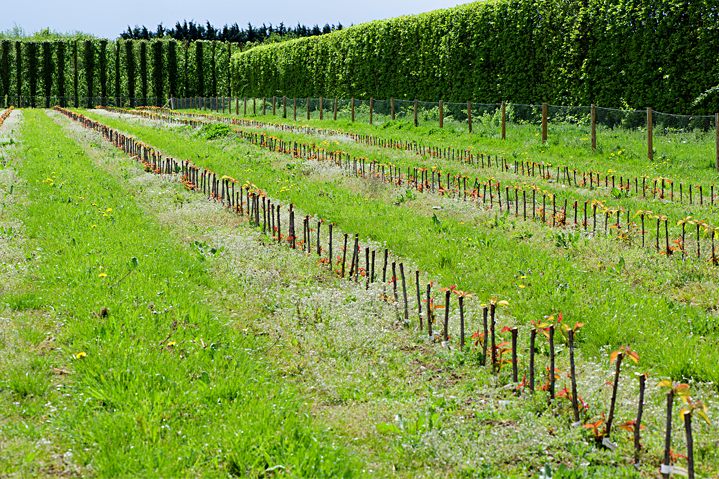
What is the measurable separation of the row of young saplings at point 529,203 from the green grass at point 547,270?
0.47 m

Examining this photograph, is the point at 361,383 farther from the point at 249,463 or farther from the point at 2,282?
the point at 2,282

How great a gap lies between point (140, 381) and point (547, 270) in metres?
5.02

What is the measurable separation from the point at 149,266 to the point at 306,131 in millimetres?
18268

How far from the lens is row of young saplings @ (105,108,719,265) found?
26.6 feet

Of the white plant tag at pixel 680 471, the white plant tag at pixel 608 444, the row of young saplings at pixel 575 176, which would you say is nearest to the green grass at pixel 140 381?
the white plant tag at pixel 608 444

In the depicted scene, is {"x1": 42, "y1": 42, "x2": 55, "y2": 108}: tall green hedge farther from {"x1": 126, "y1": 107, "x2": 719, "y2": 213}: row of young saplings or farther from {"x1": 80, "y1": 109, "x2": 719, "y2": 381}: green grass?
{"x1": 80, "y1": 109, "x2": 719, "y2": 381}: green grass

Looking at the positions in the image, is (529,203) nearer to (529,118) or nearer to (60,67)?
(529,118)

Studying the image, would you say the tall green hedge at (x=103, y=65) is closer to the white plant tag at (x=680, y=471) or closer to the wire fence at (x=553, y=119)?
the wire fence at (x=553, y=119)

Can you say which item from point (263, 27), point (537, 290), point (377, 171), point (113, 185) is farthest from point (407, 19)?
point (263, 27)

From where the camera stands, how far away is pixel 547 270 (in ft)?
23.8

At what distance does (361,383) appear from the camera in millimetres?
4738

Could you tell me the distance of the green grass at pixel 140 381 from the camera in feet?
11.6

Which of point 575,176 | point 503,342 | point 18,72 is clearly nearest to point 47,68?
point 18,72

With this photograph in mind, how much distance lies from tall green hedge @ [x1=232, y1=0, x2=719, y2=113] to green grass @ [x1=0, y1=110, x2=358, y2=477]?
18553mm
